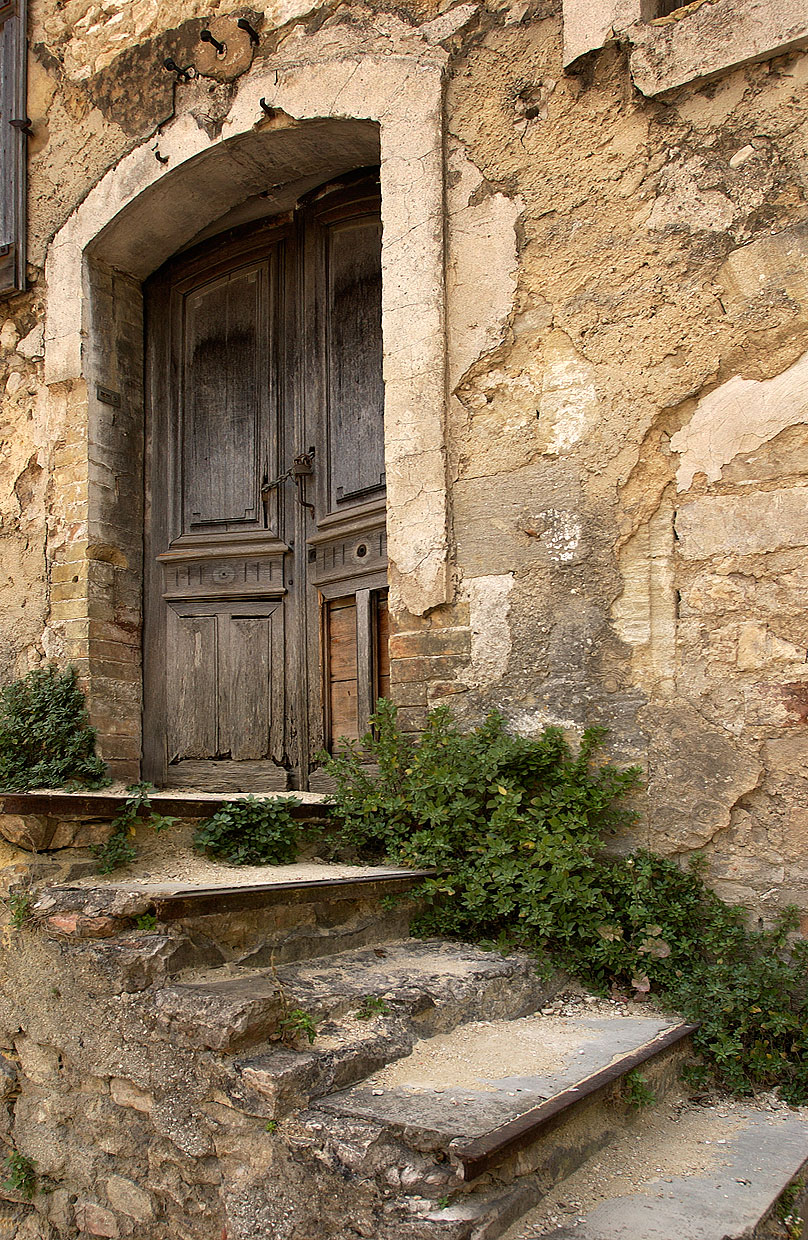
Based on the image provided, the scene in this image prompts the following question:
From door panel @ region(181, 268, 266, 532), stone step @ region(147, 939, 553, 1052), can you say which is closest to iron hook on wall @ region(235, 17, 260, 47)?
door panel @ region(181, 268, 266, 532)

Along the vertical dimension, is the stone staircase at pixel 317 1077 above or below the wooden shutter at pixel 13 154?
below

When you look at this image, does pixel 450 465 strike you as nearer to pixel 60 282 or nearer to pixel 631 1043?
pixel 631 1043

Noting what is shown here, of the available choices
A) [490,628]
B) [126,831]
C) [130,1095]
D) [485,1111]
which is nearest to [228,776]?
[126,831]

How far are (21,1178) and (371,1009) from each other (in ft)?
4.29

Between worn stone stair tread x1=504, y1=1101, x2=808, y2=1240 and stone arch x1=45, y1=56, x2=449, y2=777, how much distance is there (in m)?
2.03

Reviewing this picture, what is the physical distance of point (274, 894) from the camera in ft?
8.71

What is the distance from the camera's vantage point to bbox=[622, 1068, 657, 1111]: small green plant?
2.26 m

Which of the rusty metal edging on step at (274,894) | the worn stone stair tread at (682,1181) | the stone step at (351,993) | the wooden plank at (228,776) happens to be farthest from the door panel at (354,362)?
the worn stone stair tread at (682,1181)

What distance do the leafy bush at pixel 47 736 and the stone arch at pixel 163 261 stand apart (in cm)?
12

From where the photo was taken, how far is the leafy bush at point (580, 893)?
9.14ft

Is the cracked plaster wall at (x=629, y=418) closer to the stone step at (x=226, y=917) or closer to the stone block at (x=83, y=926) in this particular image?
the stone step at (x=226, y=917)

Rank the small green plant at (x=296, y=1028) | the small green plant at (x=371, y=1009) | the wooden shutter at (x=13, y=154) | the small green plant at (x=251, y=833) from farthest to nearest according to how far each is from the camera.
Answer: the wooden shutter at (x=13, y=154) < the small green plant at (x=251, y=833) < the small green plant at (x=371, y=1009) < the small green plant at (x=296, y=1028)

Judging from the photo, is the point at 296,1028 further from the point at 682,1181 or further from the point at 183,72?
the point at 183,72

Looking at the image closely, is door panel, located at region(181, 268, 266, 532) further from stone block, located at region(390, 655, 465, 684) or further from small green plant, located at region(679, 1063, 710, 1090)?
small green plant, located at region(679, 1063, 710, 1090)
